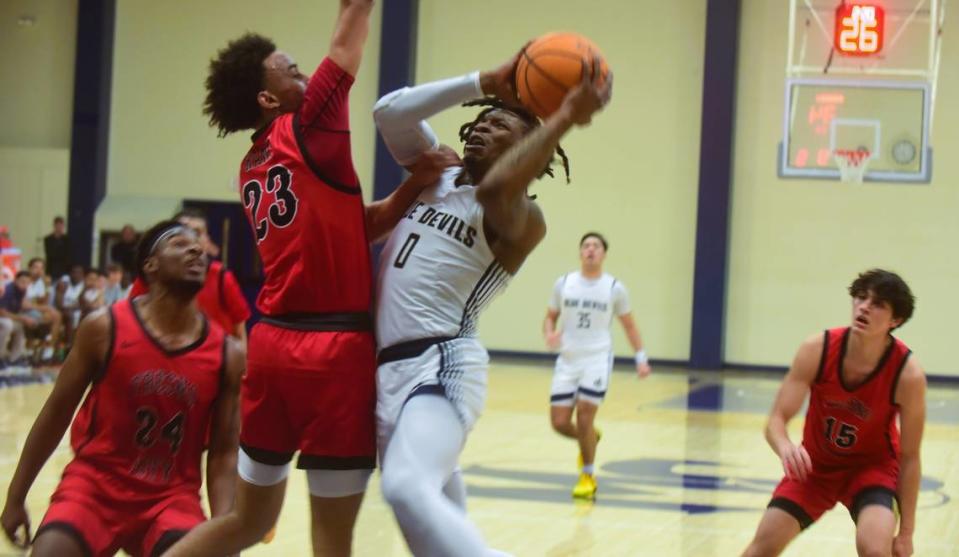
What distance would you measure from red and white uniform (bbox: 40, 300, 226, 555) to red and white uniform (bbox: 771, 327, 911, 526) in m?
2.46

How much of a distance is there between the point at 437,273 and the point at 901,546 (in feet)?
7.50

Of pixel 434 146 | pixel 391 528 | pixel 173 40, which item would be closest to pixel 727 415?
pixel 391 528

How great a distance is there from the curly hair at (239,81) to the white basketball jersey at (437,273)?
676mm

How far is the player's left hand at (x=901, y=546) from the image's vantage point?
5156 mm

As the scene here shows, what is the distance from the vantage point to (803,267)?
62.8 ft

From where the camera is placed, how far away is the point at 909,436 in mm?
5281

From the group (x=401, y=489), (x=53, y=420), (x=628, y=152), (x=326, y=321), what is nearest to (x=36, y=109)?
(x=628, y=152)

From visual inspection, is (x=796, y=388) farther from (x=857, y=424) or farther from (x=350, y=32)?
(x=350, y=32)

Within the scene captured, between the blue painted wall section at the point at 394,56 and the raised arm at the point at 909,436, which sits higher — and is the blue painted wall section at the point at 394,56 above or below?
above

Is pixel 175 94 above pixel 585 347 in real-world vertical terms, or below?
above

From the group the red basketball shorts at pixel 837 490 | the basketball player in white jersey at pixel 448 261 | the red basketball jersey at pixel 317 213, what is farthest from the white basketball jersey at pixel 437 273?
the red basketball shorts at pixel 837 490

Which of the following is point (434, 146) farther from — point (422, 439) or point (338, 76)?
point (422, 439)

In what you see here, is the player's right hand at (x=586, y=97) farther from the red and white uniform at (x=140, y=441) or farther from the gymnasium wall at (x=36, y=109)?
the gymnasium wall at (x=36, y=109)

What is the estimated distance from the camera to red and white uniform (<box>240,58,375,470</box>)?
4102 millimetres
